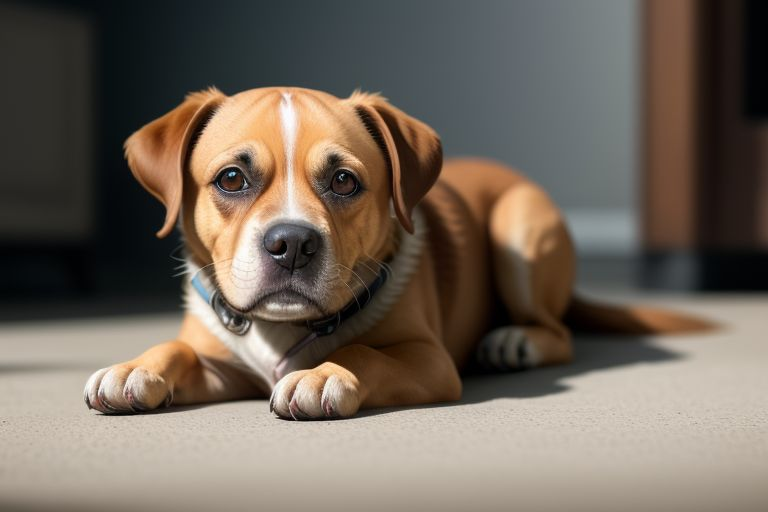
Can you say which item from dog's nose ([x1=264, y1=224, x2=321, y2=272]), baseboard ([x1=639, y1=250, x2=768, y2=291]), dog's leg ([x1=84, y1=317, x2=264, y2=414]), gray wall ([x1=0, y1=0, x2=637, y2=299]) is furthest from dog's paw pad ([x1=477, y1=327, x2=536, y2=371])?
gray wall ([x1=0, y1=0, x2=637, y2=299])

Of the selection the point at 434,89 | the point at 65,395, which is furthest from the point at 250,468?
the point at 434,89

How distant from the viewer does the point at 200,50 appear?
22.7ft

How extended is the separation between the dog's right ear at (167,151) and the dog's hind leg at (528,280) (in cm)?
90

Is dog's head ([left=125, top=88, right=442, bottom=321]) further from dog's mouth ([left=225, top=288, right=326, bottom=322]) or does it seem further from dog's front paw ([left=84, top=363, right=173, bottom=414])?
dog's front paw ([left=84, top=363, right=173, bottom=414])

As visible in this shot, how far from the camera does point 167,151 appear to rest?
181cm

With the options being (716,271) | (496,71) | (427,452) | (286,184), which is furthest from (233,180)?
(496,71)

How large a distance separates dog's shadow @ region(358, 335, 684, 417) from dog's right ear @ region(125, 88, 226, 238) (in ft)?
1.78

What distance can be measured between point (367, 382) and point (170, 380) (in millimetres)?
356

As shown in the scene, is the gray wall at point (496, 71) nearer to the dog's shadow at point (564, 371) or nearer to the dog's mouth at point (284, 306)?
the dog's shadow at point (564, 371)

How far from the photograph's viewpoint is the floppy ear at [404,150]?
1843 millimetres

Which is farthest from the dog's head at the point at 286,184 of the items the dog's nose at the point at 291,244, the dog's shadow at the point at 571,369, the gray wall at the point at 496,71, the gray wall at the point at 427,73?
the gray wall at the point at 496,71

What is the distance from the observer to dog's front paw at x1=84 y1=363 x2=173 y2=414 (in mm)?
1644

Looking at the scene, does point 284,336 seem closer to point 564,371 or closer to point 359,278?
point 359,278

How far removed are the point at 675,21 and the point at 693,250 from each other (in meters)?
1.25
